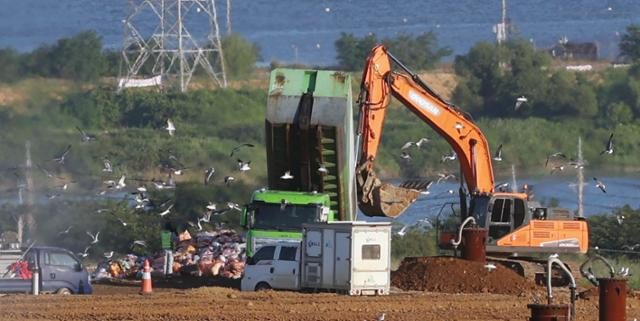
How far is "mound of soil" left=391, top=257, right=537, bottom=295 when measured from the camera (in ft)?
117

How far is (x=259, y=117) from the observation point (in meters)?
68.8

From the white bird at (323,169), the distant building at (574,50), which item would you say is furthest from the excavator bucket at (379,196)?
the distant building at (574,50)

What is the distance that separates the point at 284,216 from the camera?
1422 inches

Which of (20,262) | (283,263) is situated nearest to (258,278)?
(283,263)

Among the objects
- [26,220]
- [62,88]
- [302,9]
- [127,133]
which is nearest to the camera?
[26,220]

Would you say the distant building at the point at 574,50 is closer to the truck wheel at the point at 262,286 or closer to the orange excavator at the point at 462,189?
the orange excavator at the point at 462,189

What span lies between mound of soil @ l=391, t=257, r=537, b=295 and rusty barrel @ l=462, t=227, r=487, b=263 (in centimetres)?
19

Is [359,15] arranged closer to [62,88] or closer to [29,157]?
[62,88]

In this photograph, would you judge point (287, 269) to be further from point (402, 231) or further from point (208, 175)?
point (208, 175)

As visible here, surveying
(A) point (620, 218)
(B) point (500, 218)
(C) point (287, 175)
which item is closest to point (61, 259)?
(C) point (287, 175)

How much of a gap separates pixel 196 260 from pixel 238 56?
33.2 metres

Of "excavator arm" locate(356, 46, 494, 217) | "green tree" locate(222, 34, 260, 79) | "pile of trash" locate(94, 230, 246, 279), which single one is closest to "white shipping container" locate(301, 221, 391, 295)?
"excavator arm" locate(356, 46, 494, 217)

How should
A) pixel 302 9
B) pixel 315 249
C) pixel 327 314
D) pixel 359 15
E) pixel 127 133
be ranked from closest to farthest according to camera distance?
pixel 327 314 < pixel 315 249 < pixel 127 133 < pixel 302 9 < pixel 359 15

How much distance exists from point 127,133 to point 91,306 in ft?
111
